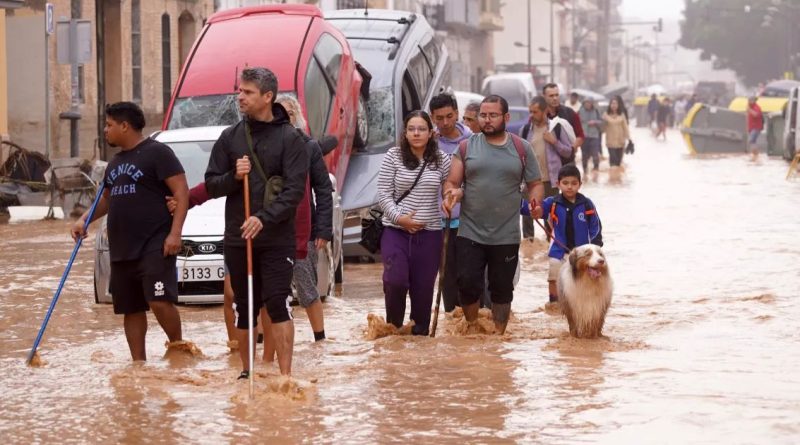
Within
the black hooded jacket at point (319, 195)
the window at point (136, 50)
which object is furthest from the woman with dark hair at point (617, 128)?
the black hooded jacket at point (319, 195)

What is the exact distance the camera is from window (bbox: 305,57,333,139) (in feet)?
59.4

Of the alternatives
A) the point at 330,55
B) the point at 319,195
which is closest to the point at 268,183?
the point at 319,195

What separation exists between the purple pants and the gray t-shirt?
253 millimetres

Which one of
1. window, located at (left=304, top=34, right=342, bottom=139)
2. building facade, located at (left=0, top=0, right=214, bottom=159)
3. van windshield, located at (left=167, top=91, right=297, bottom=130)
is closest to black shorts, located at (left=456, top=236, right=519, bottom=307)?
van windshield, located at (left=167, top=91, right=297, bottom=130)

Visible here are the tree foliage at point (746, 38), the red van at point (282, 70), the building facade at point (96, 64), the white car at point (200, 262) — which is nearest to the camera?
the white car at point (200, 262)

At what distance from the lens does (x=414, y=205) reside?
10812mm

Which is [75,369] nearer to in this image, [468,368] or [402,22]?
[468,368]

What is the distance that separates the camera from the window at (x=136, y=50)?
35.4 m

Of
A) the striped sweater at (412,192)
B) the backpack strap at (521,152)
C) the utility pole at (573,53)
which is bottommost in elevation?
the striped sweater at (412,192)

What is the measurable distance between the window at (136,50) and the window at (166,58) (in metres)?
1.56

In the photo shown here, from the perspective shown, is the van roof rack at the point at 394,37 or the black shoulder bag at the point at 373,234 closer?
the black shoulder bag at the point at 373,234

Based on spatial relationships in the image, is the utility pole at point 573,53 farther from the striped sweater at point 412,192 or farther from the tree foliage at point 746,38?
the striped sweater at point 412,192

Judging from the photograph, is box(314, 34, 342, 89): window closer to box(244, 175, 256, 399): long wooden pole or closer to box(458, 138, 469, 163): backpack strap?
box(458, 138, 469, 163): backpack strap

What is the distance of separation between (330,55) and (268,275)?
10.2m
